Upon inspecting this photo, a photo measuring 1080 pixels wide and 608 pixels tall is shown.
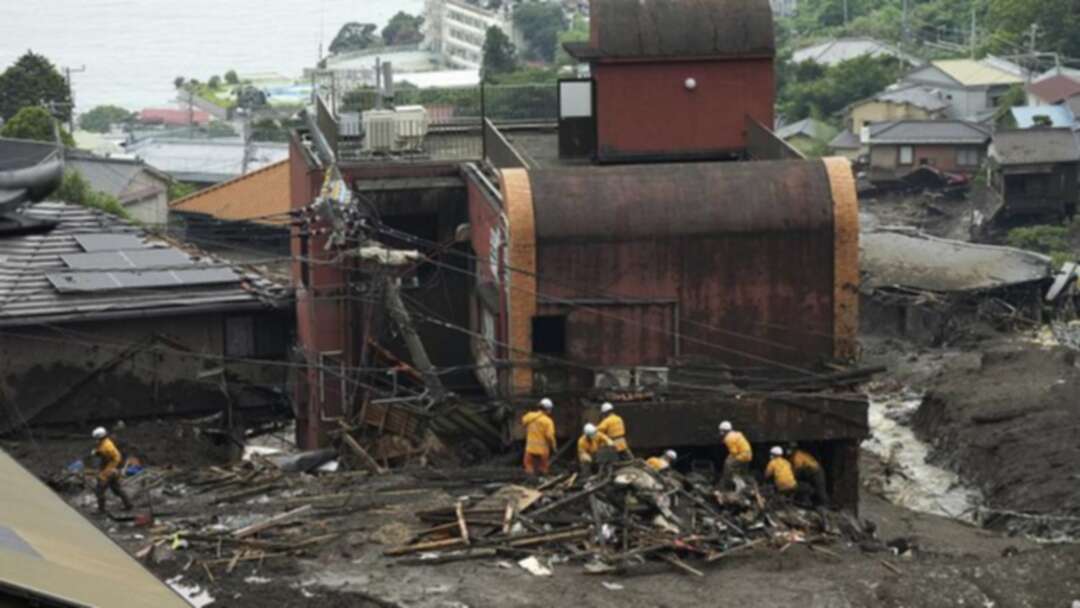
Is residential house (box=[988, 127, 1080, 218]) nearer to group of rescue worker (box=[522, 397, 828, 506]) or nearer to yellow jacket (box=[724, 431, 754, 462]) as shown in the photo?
group of rescue worker (box=[522, 397, 828, 506])

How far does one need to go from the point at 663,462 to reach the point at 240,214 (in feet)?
101

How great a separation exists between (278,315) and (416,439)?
7721mm

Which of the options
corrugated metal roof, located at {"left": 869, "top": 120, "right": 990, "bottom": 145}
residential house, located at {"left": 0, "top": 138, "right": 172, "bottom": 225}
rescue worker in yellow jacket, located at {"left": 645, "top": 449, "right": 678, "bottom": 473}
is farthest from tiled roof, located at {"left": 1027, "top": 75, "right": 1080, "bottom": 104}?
rescue worker in yellow jacket, located at {"left": 645, "top": 449, "right": 678, "bottom": 473}

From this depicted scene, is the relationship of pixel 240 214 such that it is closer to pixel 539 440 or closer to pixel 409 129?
pixel 409 129

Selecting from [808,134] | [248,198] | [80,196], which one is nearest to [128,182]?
[80,196]

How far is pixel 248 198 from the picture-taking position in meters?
52.5

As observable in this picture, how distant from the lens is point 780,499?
81.7 feet

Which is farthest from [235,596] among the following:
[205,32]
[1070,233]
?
[205,32]

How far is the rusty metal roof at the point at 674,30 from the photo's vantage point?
3369 centimetres

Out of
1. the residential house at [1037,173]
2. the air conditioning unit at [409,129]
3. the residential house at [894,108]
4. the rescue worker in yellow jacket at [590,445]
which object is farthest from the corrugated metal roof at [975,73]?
the rescue worker in yellow jacket at [590,445]

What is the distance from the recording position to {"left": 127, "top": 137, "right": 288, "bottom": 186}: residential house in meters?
75.9

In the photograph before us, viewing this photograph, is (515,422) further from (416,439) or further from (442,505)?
(442,505)

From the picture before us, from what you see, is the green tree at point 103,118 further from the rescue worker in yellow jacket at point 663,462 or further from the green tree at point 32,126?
the rescue worker in yellow jacket at point 663,462

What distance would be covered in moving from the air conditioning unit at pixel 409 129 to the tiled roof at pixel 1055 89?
45205mm
